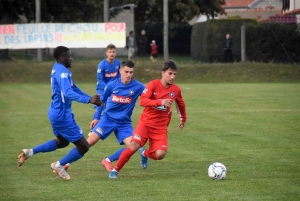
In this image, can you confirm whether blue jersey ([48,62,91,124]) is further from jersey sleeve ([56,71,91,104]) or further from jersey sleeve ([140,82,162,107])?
jersey sleeve ([140,82,162,107])

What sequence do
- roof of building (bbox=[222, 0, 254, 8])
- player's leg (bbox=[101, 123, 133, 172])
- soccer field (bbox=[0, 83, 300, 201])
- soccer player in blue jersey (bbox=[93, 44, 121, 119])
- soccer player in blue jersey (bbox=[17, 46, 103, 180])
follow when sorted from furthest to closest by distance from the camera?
roof of building (bbox=[222, 0, 254, 8]) → soccer player in blue jersey (bbox=[93, 44, 121, 119]) → player's leg (bbox=[101, 123, 133, 172]) → soccer player in blue jersey (bbox=[17, 46, 103, 180]) → soccer field (bbox=[0, 83, 300, 201])

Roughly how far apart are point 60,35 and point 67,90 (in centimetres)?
2217

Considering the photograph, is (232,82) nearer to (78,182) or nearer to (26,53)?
(26,53)

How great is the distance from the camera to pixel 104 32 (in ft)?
98.6

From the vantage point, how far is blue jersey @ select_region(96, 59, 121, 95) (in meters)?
12.9

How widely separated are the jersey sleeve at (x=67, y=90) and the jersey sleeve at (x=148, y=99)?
76cm

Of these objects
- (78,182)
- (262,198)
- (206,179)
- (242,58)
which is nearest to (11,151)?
(78,182)

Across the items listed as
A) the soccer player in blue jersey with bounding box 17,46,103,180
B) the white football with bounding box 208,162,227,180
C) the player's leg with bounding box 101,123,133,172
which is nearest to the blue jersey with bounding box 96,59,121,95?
the player's leg with bounding box 101,123,133,172

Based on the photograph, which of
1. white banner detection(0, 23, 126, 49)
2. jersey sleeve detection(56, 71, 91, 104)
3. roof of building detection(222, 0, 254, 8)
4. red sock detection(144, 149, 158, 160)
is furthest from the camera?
roof of building detection(222, 0, 254, 8)

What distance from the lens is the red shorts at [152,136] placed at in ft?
28.4

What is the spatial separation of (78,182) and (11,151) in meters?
3.24

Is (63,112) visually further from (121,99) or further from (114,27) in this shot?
(114,27)

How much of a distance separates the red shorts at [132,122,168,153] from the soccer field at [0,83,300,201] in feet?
1.45

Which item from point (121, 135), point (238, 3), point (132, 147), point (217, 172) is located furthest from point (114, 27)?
point (238, 3)
